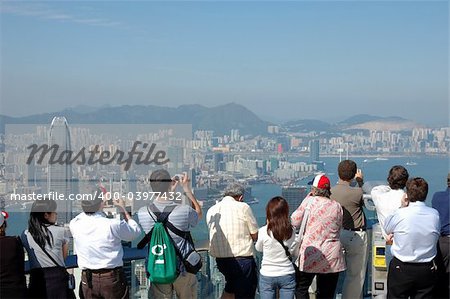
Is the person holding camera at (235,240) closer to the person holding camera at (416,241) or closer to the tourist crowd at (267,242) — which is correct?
the tourist crowd at (267,242)

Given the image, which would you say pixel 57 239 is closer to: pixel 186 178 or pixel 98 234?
pixel 98 234

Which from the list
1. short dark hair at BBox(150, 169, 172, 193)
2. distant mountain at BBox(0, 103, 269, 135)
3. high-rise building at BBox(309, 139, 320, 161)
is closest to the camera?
short dark hair at BBox(150, 169, 172, 193)

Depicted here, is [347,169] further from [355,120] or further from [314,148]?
[355,120]

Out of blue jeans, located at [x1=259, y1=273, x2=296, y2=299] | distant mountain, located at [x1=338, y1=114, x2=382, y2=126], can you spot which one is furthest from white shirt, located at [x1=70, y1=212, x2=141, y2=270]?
distant mountain, located at [x1=338, y1=114, x2=382, y2=126]

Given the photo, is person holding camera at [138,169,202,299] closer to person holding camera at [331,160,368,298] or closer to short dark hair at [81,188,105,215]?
short dark hair at [81,188,105,215]

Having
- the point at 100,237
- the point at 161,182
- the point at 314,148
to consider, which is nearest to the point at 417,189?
the point at 161,182

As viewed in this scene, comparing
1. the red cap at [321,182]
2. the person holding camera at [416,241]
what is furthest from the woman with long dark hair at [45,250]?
the person holding camera at [416,241]
